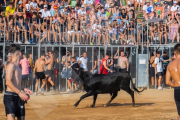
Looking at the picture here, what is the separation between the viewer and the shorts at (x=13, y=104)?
586 cm

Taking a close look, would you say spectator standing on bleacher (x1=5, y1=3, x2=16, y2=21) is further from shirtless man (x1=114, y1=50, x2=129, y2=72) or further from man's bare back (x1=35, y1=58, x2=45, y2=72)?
shirtless man (x1=114, y1=50, x2=129, y2=72)

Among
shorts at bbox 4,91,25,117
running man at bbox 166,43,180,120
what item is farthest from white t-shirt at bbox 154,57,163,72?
shorts at bbox 4,91,25,117

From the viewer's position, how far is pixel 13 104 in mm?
5879

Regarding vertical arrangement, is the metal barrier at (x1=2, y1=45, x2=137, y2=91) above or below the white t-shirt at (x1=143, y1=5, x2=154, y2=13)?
below

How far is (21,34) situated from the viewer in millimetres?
16156

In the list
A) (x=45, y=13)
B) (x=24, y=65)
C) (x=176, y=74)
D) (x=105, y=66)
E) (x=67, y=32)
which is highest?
(x=45, y=13)

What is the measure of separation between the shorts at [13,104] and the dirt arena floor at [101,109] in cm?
356

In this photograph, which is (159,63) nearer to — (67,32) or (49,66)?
(67,32)

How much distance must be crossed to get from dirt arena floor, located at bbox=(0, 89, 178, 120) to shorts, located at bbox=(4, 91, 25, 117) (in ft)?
11.7

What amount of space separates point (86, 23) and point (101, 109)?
20.6 feet

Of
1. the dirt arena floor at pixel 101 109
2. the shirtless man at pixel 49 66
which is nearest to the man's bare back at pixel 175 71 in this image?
the dirt arena floor at pixel 101 109

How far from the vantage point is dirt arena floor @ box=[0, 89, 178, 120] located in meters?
9.67

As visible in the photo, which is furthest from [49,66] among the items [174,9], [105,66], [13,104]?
[13,104]

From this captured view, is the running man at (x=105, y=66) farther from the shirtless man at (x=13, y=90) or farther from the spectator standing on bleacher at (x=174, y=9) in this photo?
the shirtless man at (x=13, y=90)
